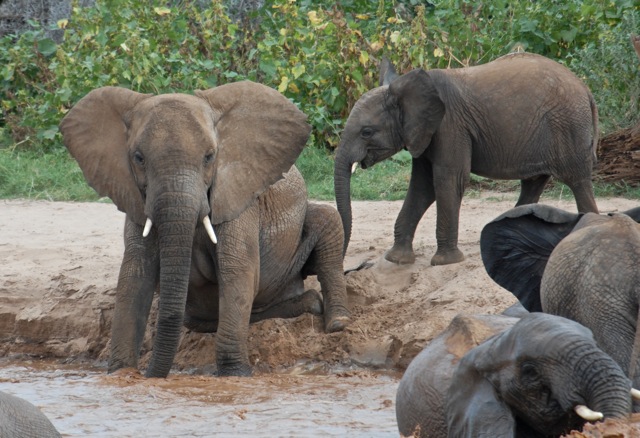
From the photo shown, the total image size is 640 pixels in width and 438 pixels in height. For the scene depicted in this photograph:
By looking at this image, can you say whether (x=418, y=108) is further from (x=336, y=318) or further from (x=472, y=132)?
(x=336, y=318)

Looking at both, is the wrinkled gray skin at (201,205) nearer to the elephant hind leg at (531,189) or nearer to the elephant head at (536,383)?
the elephant hind leg at (531,189)

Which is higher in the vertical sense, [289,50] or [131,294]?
[289,50]

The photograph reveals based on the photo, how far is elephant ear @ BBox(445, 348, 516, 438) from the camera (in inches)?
143

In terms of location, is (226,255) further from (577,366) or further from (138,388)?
(577,366)

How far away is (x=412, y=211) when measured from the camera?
8117 mm

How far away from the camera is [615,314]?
448 centimetres

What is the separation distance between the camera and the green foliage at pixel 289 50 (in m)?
11.0

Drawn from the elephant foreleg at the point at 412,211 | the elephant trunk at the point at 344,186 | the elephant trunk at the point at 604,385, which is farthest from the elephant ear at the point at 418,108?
the elephant trunk at the point at 604,385

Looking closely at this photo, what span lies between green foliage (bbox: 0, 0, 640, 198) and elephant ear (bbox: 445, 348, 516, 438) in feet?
21.1

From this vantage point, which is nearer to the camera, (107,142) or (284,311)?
(107,142)

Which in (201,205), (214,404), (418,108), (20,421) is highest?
(418,108)

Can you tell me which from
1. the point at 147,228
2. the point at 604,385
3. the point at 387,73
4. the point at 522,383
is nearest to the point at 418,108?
the point at 387,73

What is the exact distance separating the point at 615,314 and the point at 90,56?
762cm

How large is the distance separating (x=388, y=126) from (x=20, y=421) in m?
4.33
